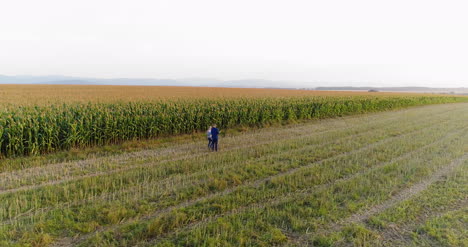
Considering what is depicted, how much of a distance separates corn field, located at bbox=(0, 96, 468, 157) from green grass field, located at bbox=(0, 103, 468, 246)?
2.85 ft

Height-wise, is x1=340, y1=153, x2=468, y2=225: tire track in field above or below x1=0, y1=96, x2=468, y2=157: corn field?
below

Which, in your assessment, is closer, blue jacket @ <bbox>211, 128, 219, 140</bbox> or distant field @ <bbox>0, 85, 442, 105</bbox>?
blue jacket @ <bbox>211, 128, 219, 140</bbox>

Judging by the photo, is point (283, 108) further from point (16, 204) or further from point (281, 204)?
point (16, 204)

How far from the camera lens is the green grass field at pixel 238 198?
12.4ft

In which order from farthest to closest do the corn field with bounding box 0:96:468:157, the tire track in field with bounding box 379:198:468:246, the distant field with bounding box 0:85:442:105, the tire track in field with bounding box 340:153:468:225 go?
the distant field with bounding box 0:85:442:105 < the corn field with bounding box 0:96:468:157 < the tire track in field with bounding box 340:153:468:225 < the tire track in field with bounding box 379:198:468:246

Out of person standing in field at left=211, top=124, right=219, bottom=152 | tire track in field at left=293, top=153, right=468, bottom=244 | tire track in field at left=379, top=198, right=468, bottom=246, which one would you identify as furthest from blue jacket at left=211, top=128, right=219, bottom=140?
tire track in field at left=379, top=198, right=468, bottom=246

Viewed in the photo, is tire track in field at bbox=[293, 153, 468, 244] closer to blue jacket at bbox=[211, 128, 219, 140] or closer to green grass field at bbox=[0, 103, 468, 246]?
green grass field at bbox=[0, 103, 468, 246]

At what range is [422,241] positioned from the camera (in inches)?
148

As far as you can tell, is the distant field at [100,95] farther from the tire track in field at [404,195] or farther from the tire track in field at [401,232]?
the tire track in field at [401,232]

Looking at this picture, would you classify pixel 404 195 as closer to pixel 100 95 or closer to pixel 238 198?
pixel 238 198

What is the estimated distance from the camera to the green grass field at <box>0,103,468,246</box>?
12.4 ft

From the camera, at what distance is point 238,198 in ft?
16.2

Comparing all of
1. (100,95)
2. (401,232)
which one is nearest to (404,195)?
(401,232)

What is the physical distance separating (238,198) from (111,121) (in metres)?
7.61
